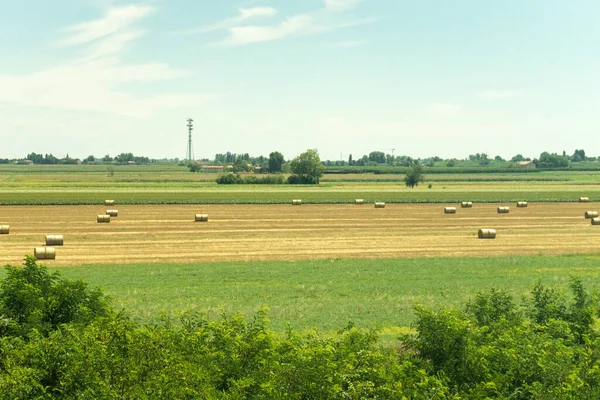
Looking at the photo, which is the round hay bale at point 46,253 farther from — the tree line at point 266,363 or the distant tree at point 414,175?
the distant tree at point 414,175

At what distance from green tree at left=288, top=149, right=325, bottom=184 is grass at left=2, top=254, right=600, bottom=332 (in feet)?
376

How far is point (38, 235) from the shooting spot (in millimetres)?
50656

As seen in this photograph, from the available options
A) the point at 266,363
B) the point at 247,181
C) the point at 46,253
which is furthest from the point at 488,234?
the point at 247,181

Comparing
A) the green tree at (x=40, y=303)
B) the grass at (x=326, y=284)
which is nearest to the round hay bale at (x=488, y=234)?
the grass at (x=326, y=284)

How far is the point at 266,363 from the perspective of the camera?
46.3 ft

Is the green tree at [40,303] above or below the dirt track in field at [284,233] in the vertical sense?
above

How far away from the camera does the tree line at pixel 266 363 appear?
41.4 ft

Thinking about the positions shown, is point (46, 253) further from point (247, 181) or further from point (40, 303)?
point (247, 181)

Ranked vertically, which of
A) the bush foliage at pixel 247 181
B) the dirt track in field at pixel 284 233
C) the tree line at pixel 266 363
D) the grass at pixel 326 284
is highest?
the bush foliage at pixel 247 181

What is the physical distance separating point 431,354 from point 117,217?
A: 178ft

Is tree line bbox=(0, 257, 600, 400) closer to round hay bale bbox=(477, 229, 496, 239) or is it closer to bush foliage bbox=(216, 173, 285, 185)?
round hay bale bbox=(477, 229, 496, 239)

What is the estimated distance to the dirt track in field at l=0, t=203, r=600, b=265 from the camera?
1668 inches

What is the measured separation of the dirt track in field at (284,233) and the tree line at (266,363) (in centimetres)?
A: 2357

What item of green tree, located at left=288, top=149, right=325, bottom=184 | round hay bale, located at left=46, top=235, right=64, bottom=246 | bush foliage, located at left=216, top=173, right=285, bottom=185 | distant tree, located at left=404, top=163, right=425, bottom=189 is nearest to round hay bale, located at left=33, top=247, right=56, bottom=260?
round hay bale, located at left=46, top=235, right=64, bottom=246
